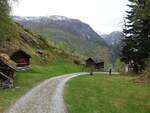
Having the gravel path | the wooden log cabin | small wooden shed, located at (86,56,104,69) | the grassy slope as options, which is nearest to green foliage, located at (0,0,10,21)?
the wooden log cabin

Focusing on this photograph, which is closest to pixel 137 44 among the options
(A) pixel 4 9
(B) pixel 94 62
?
(B) pixel 94 62

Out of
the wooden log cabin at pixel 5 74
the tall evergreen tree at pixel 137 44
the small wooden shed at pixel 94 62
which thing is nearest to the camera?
the wooden log cabin at pixel 5 74

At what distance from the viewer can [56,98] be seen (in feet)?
79.8

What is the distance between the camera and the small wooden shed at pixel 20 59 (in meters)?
54.6

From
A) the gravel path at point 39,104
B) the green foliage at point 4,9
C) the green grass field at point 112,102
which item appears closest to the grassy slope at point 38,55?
the green foliage at point 4,9

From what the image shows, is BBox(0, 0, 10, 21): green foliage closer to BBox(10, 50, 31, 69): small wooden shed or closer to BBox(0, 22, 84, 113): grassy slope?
BBox(10, 50, 31, 69): small wooden shed

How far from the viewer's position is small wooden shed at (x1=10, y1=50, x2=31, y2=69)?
2149 inches

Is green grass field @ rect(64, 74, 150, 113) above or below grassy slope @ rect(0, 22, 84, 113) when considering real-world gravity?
below

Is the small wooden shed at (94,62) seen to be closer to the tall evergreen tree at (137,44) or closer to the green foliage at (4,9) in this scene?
the tall evergreen tree at (137,44)

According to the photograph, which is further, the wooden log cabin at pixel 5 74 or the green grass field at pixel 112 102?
the wooden log cabin at pixel 5 74

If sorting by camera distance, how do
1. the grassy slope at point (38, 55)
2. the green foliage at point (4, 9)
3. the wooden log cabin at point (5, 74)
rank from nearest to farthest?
the green foliage at point (4, 9), the wooden log cabin at point (5, 74), the grassy slope at point (38, 55)

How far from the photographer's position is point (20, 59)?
56312 mm

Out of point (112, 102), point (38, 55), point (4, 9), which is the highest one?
point (4, 9)

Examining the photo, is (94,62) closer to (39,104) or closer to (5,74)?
(5,74)
